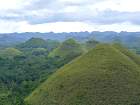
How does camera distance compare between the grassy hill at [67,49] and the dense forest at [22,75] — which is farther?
the grassy hill at [67,49]

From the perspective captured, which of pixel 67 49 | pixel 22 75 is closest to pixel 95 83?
pixel 22 75

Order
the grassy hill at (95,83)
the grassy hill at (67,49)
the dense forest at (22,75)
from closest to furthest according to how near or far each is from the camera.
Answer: the grassy hill at (95,83) < the dense forest at (22,75) < the grassy hill at (67,49)

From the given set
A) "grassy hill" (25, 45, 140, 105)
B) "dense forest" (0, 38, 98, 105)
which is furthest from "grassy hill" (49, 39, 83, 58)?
"grassy hill" (25, 45, 140, 105)

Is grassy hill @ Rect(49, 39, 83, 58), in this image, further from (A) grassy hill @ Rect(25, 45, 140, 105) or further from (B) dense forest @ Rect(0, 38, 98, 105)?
(A) grassy hill @ Rect(25, 45, 140, 105)

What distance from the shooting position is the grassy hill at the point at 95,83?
4966cm

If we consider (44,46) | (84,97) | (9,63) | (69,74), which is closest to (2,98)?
(69,74)

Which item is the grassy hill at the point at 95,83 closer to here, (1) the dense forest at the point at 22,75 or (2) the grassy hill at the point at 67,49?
(1) the dense forest at the point at 22,75

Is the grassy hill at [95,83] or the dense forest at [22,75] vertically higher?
the grassy hill at [95,83]

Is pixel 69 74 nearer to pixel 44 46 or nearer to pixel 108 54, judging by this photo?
pixel 108 54

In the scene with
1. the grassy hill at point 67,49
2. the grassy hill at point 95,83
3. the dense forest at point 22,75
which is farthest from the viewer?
the grassy hill at point 67,49

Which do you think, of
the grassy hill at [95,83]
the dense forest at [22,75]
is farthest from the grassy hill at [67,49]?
the grassy hill at [95,83]

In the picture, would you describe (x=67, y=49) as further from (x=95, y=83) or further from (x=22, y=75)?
(x=95, y=83)

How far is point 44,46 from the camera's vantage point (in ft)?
573

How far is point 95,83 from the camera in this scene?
53.0 metres
